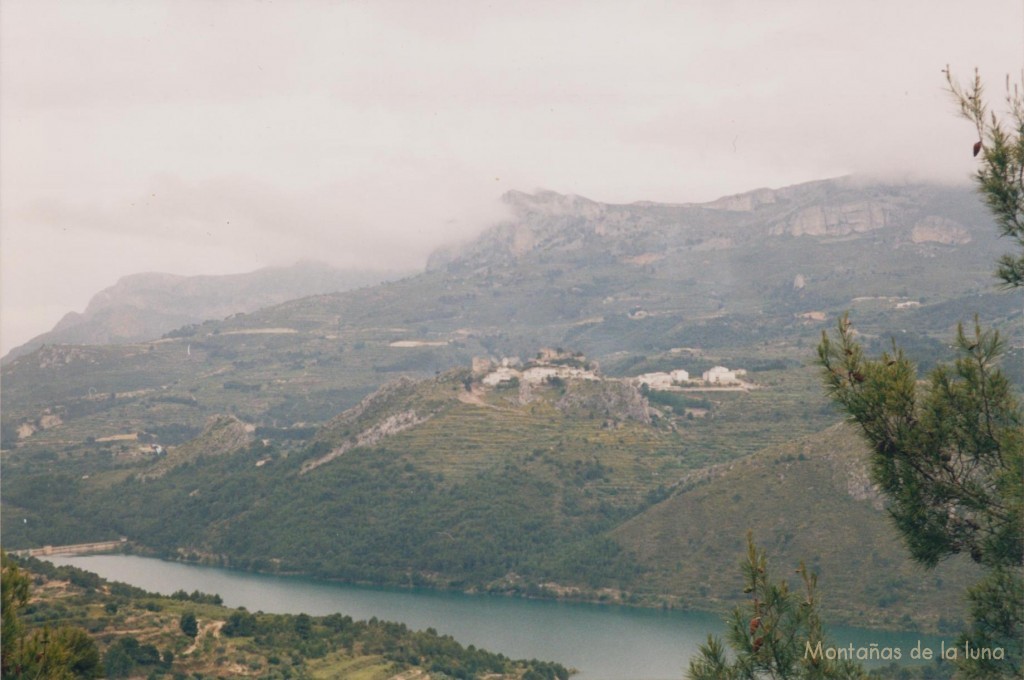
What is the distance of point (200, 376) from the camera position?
19125 centimetres

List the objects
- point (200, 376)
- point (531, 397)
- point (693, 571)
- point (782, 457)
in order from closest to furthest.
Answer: point (693, 571) < point (782, 457) < point (531, 397) < point (200, 376)

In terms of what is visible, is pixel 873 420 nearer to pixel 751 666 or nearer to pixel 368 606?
pixel 751 666

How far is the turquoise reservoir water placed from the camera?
59250 mm

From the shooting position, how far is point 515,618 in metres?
71.9

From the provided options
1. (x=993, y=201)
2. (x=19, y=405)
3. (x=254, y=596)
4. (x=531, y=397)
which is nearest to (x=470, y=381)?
(x=531, y=397)

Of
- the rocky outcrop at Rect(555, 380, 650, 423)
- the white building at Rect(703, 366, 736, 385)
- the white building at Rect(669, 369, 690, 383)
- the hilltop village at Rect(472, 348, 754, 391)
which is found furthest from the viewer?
the white building at Rect(669, 369, 690, 383)

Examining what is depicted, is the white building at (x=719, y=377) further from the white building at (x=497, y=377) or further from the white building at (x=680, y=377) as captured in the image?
the white building at (x=497, y=377)

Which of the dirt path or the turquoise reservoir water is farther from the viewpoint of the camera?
the turquoise reservoir water

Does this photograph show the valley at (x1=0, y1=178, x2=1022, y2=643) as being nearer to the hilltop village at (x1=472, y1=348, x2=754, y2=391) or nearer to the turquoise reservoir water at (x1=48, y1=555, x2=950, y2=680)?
the hilltop village at (x1=472, y1=348, x2=754, y2=391)

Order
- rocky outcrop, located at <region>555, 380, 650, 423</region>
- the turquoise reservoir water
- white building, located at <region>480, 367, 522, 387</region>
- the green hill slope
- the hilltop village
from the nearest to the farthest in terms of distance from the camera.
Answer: the turquoise reservoir water < the green hill slope < rocky outcrop, located at <region>555, 380, 650, 423</region> < the hilltop village < white building, located at <region>480, 367, 522, 387</region>

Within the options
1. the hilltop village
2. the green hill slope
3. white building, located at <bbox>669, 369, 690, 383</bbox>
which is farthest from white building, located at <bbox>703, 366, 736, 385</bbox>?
Answer: the green hill slope

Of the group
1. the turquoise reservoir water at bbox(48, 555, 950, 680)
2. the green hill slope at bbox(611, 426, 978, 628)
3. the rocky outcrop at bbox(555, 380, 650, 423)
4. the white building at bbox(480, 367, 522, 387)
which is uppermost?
the white building at bbox(480, 367, 522, 387)

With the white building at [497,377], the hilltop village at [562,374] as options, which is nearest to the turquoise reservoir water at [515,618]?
the white building at [497,377]

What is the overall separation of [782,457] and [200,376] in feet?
436
